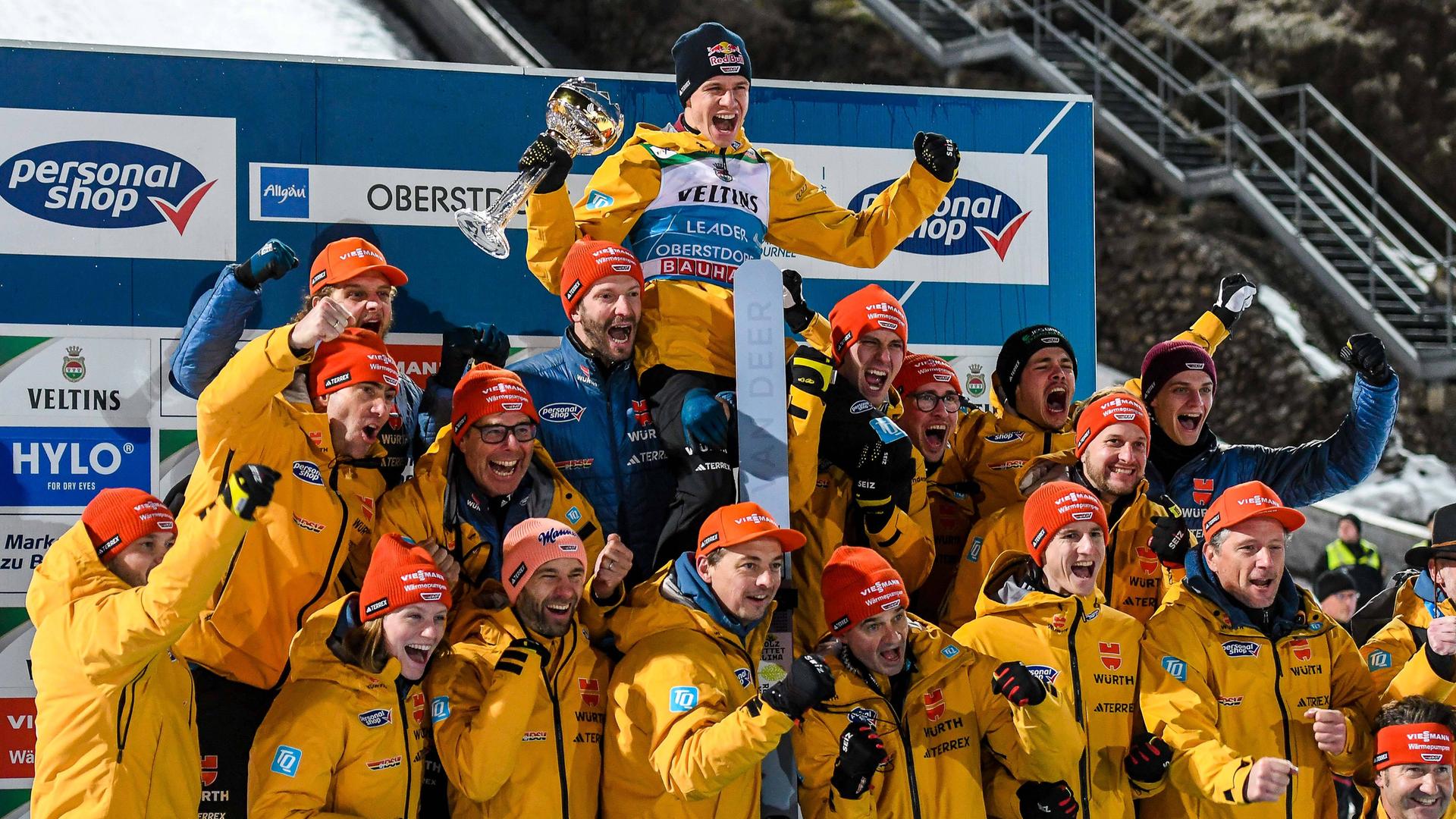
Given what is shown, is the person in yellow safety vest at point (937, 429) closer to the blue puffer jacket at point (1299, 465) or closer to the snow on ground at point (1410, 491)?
the blue puffer jacket at point (1299, 465)

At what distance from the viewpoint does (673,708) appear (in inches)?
197

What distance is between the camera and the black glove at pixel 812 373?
Result: 18.9 ft

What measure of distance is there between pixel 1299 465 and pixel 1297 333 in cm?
947

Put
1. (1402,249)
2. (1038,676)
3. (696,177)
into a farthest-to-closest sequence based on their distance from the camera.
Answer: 1. (1402,249)
2. (696,177)
3. (1038,676)

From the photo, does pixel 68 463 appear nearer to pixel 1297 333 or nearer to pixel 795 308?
pixel 795 308

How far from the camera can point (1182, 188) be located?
16703 millimetres

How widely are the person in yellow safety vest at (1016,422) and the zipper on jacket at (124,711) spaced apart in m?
3.31

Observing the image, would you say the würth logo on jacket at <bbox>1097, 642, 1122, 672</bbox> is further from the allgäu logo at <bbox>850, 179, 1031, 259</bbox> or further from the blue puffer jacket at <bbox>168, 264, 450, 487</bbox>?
the allgäu logo at <bbox>850, 179, 1031, 259</bbox>

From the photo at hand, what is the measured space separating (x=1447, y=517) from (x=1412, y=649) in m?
0.51

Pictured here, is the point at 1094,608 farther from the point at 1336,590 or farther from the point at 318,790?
the point at 1336,590

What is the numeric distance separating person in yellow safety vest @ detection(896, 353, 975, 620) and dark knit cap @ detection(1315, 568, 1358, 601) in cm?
373

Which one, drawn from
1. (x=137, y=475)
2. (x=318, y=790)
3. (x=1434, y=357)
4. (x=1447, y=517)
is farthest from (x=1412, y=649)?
(x=1434, y=357)

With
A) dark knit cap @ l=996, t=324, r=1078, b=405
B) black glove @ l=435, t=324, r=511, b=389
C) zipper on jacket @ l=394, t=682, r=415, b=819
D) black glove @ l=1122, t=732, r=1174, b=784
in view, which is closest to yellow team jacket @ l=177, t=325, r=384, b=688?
zipper on jacket @ l=394, t=682, r=415, b=819

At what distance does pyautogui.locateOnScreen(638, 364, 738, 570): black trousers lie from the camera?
574 centimetres
